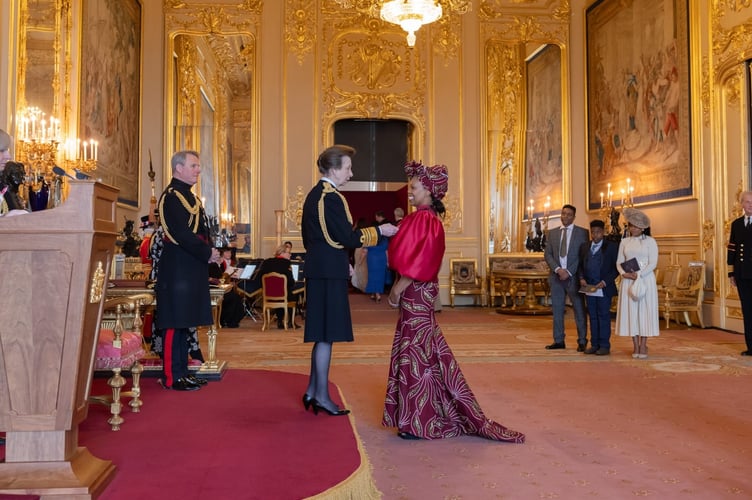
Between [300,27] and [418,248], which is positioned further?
[300,27]

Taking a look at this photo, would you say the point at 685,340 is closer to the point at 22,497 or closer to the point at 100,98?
the point at 22,497

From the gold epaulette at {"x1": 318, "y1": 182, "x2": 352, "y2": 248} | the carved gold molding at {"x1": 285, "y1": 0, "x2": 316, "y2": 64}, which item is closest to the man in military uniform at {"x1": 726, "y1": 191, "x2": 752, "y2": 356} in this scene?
the gold epaulette at {"x1": 318, "y1": 182, "x2": 352, "y2": 248}

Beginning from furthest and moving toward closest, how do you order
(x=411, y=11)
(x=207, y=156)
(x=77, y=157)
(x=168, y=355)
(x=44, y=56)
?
(x=207, y=156) < (x=411, y=11) < (x=77, y=157) < (x=44, y=56) < (x=168, y=355)

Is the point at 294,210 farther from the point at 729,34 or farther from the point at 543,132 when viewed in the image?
the point at 729,34

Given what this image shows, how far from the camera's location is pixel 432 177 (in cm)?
373

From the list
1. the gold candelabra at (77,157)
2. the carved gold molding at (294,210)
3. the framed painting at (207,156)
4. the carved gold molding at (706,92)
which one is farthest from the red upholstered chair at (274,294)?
the carved gold molding at (706,92)

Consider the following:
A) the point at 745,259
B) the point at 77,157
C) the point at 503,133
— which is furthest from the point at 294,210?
the point at 745,259

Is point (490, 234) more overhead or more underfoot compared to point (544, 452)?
more overhead

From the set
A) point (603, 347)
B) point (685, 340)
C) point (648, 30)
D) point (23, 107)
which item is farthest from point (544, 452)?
point (648, 30)

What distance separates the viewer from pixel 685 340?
7934 millimetres

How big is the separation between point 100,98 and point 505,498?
346 inches

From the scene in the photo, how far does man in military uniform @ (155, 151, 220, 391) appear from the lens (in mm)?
4383

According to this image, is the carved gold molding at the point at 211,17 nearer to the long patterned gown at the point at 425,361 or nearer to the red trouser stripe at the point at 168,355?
the red trouser stripe at the point at 168,355

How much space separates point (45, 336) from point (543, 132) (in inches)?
473
